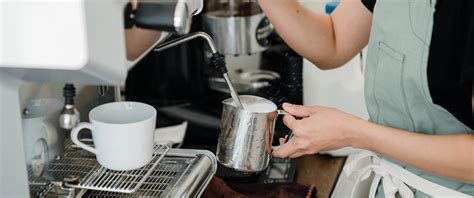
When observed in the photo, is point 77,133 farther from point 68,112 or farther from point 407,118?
point 407,118

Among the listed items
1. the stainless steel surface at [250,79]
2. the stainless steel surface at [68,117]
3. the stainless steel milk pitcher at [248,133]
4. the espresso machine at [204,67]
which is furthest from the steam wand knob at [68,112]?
the espresso machine at [204,67]

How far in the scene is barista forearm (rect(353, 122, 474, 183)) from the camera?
0.68m

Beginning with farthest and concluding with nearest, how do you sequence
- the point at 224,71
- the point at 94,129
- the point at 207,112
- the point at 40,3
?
the point at 207,112 → the point at 224,71 → the point at 94,129 → the point at 40,3

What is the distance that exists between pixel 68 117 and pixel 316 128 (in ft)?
0.96

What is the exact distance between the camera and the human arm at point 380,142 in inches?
27.1

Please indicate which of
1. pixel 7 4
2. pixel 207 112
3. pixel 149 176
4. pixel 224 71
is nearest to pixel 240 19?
pixel 207 112

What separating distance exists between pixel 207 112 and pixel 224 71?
0.41 meters

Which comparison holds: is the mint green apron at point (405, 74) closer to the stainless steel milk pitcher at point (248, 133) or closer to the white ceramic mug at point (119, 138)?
the stainless steel milk pitcher at point (248, 133)

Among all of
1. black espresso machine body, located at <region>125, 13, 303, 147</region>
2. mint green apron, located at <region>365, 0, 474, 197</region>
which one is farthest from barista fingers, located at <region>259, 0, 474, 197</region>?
black espresso machine body, located at <region>125, 13, 303, 147</region>

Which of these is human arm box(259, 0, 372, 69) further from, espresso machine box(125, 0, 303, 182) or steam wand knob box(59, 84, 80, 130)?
steam wand knob box(59, 84, 80, 130)

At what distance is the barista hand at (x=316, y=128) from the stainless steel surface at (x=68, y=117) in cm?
25

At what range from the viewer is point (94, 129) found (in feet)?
2.10

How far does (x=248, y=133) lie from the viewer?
71 centimetres

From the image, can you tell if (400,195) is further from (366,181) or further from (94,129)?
(94,129)
